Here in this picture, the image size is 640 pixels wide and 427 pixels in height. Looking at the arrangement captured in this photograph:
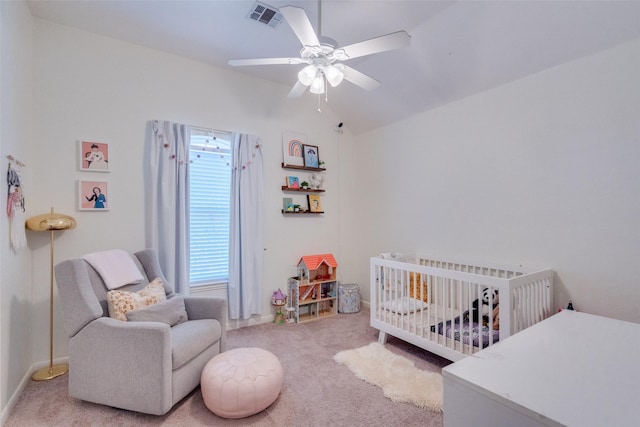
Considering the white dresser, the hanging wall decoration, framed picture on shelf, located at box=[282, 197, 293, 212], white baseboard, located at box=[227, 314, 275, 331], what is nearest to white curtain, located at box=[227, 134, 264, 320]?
white baseboard, located at box=[227, 314, 275, 331]

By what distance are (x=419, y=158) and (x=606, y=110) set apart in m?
1.57

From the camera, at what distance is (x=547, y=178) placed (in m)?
2.31

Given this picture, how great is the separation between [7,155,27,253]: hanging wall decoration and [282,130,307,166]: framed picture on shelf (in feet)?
7.62

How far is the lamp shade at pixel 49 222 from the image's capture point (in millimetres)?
2174

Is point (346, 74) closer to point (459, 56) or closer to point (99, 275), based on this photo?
point (459, 56)

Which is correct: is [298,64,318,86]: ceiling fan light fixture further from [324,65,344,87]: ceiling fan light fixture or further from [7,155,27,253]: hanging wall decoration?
[7,155,27,253]: hanging wall decoration

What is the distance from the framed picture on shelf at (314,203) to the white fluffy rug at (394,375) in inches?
70.0

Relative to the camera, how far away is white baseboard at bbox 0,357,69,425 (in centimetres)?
176

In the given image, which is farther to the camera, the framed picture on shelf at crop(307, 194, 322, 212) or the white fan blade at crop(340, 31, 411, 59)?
the framed picture on shelf at crop(307, 194, 322, 212)

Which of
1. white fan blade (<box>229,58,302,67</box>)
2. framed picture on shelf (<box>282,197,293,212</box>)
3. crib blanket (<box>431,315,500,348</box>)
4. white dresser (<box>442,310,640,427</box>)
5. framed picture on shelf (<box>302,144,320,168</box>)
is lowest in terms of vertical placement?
crib blanket (<box>431,315,500,348</box>)

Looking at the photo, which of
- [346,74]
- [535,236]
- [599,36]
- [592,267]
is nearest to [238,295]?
[346,74]

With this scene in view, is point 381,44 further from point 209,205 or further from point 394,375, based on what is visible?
point 209,205

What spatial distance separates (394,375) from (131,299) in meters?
1.99

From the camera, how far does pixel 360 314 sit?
3.67m
